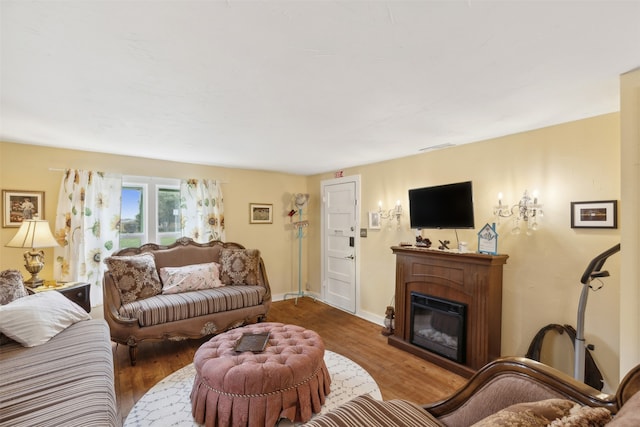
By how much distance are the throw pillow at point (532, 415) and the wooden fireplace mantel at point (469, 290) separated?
5.95ft

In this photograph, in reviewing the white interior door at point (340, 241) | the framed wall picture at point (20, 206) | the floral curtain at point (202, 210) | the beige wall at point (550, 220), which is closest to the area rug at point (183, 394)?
the beige wall at point (550, 220)

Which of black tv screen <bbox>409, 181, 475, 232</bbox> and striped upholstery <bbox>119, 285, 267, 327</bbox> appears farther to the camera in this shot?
striped upholstery <bbox>119, 285, 267, 327</bbox>

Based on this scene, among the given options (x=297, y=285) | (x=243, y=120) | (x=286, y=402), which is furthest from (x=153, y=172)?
(x=286, y=402)

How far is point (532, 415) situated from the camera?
0.85 meters

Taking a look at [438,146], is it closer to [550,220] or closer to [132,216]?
[550,220]

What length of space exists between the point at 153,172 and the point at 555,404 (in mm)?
4508

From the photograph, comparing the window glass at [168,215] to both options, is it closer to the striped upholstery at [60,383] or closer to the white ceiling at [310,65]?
the white ceiling at [310,65]

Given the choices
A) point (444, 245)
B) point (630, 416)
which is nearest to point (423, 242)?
point (444, 245)

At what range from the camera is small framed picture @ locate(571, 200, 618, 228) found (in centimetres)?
213

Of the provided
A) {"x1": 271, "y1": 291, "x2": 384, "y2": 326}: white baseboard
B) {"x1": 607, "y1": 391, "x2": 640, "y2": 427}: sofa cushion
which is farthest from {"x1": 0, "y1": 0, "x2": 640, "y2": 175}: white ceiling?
{"x1": 271, "y1": 291, "x2": 384, "y2": 326}: white baseboard

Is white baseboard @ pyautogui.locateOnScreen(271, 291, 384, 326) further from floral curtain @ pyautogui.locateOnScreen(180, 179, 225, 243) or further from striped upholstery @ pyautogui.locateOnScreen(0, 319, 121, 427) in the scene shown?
striped upholstery @ pyautogui.locateOnScreen(0, 319, 121, 427)

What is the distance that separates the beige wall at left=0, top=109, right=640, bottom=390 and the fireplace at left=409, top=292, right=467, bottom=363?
421mm

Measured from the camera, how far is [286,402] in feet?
6.18

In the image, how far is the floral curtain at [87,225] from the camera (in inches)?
129
